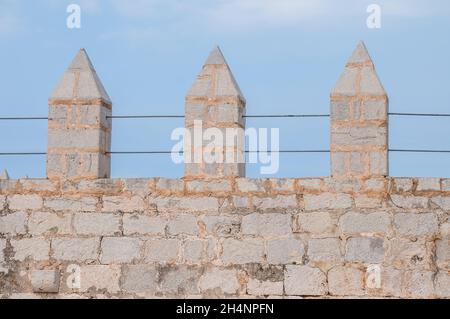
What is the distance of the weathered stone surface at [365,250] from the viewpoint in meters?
10.1

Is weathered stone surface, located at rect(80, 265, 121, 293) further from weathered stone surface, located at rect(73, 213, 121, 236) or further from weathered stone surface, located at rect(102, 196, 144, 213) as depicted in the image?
weathered stone surface, located at rect(102, 196, 144, 213)

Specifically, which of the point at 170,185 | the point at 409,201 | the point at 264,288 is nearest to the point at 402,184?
the point at 409,201

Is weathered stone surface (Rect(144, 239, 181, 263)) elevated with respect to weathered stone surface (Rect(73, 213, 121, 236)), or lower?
lower

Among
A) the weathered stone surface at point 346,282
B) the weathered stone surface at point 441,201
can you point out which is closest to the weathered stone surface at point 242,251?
the weathered stone surface at point 346,282

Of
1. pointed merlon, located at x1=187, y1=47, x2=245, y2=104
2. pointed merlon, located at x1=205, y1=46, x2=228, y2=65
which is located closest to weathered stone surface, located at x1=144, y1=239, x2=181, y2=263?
pointed merlon, located at x1=187, y1=47, x2=245, y2=104

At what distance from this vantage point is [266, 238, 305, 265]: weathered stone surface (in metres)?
10.1

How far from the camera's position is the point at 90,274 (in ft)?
34.0

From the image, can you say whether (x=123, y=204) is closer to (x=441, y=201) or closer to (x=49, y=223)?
(x=49, y=223)

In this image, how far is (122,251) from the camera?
10359 mm

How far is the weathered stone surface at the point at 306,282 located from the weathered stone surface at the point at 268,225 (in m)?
0.40

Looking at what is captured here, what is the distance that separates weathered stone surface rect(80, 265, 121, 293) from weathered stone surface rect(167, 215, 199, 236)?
0.62m

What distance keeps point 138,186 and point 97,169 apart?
0.43m

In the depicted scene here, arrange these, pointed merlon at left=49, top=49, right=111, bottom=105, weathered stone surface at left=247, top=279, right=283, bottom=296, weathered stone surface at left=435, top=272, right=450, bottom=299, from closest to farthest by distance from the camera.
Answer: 1. weathered stone surface at left=435, top=272, right=450, bottom=299
2. weathered stone surface at left=247, top=279, right=283, bottom=296
3. pointed merlon at left=49, top=49, right=111, bottom=105

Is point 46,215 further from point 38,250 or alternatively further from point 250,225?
point 250,225
